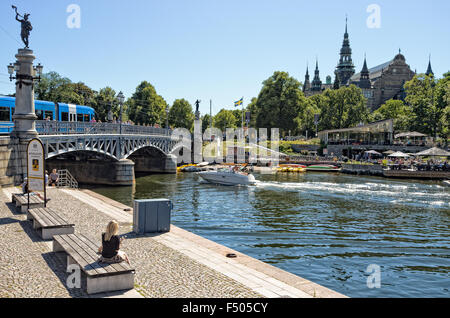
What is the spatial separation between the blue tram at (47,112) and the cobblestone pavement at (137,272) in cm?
1895

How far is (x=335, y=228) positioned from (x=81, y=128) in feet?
75.8

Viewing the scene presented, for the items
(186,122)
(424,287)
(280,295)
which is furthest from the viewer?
(186,122)

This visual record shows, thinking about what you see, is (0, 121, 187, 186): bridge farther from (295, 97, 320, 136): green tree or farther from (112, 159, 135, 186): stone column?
(295, 97, 320, 136): green tree

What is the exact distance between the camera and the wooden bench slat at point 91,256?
8906mm

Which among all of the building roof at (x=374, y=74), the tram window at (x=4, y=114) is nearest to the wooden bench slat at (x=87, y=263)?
the tram window at (x=4, y=114)

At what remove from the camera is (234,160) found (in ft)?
252

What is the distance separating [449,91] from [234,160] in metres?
42.1

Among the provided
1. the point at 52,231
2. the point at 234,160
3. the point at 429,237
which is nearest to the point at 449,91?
the point at 234,160

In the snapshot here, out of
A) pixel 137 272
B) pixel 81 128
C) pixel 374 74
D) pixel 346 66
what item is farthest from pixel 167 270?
pixel 346 66

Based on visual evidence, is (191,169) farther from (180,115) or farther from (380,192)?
(180,115)

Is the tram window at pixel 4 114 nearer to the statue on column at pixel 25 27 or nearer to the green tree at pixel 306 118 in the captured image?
the statue on column at pixel 25 27

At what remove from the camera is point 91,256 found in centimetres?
970

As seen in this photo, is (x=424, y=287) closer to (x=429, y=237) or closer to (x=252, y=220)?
(x=429, y=237)
